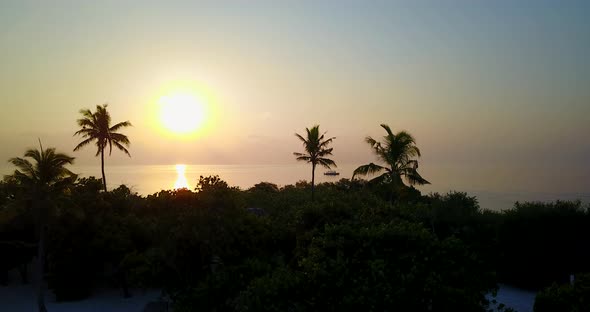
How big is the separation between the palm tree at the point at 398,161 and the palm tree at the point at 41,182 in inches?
731

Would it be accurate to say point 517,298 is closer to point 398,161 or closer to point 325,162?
point 398,161

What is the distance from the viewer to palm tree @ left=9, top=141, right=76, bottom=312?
68.9 feet

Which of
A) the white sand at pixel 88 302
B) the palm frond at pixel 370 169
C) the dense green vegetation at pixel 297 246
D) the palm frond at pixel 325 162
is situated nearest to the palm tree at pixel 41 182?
the dense green vegetation at pixel 297 246

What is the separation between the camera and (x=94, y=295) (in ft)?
83.6

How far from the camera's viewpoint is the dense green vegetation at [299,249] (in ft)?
32.3

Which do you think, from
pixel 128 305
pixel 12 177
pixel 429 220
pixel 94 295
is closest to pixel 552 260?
pixel 429 220

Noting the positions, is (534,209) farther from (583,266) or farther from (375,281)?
(375,281)

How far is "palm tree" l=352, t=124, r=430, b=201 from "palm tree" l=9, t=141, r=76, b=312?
18.6 meters

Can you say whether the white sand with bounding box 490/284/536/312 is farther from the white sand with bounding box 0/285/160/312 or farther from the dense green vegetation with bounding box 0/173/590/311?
the white sand with bounding box 0/285/160/312

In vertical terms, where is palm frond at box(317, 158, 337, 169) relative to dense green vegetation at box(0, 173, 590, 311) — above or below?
above

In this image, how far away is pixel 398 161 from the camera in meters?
27.7

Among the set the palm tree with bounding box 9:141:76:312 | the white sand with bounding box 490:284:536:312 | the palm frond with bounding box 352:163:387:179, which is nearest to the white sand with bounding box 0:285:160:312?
the palm tree with bounding box 9:141:76:312

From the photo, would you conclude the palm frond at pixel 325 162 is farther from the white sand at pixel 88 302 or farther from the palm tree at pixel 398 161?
the white sand at pixel 88 302

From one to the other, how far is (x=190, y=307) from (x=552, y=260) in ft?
58.6
